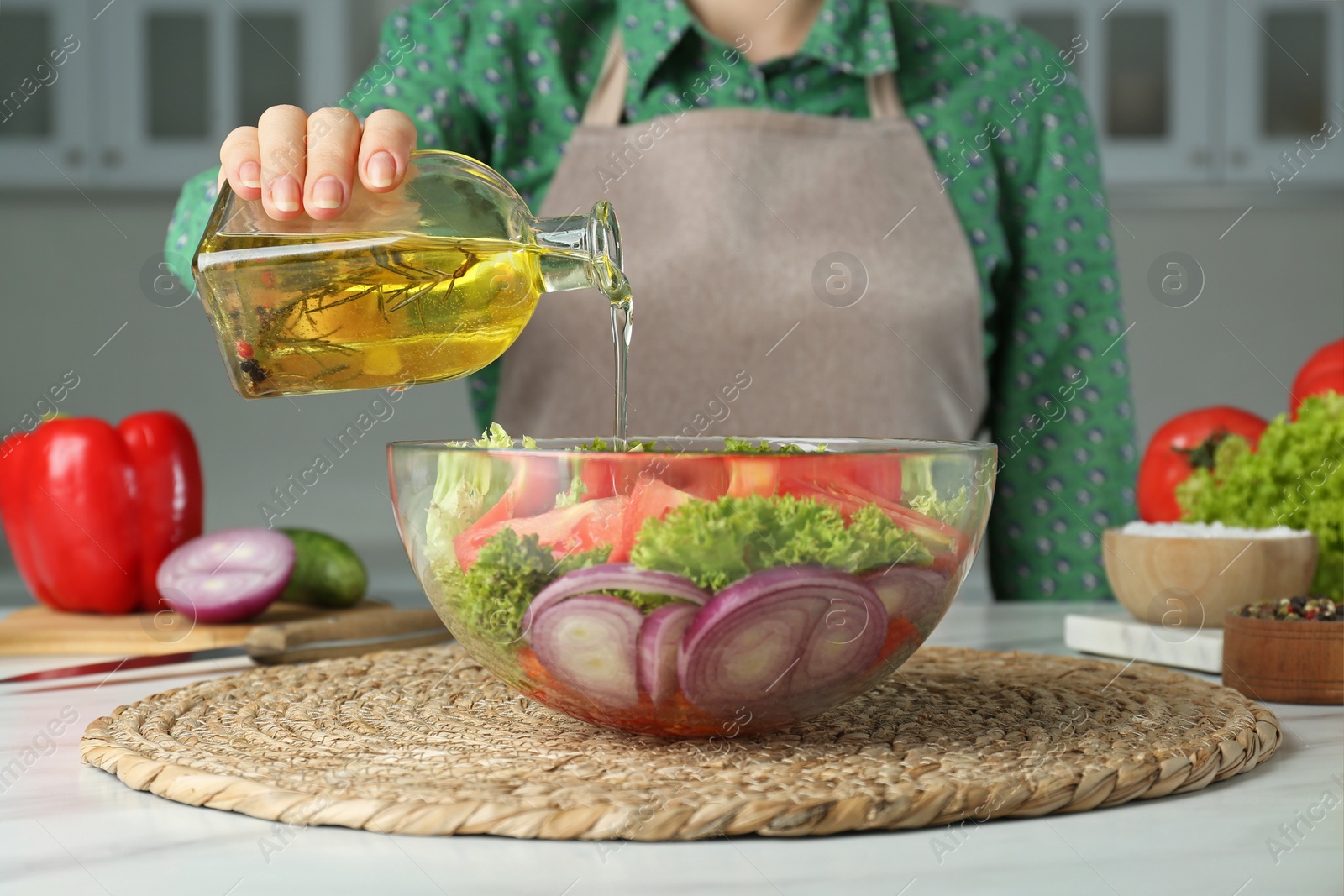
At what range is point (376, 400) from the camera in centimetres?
346

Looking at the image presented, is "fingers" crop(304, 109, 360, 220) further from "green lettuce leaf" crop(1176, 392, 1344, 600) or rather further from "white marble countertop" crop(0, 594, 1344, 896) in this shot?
"green lettuce leaf" crop(1176, 392, 1344, 600)

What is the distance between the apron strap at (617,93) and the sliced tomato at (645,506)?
110cm

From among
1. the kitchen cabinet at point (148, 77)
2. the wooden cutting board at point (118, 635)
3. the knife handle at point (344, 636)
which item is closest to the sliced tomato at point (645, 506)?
the knife handle at point (344, 636)

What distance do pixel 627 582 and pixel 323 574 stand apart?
27.1 inches

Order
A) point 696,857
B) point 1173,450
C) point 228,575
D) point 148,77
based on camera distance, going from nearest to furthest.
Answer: point 696,857, point 228,575, point 1173,450, point 148,77

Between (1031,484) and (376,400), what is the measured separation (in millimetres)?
2159

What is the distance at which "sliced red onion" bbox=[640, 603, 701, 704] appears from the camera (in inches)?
22.9

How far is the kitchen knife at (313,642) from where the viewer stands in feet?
3.11

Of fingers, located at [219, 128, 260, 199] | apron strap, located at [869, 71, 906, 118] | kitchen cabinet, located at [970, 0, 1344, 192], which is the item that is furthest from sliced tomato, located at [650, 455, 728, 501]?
kitchen cabinet, located at [970, 0, 1344, 192]

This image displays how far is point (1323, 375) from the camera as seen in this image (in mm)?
1278

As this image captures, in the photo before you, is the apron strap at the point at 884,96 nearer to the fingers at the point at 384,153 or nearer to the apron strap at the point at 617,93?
the apron strap at the point at 617,93

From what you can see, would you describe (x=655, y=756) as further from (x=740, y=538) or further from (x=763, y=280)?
(x=763, y=280)

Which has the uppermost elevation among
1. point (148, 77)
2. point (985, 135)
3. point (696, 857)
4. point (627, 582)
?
point (148, 77)

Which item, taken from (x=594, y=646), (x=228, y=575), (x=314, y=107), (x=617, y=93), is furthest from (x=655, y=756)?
(x=314, y=107)
